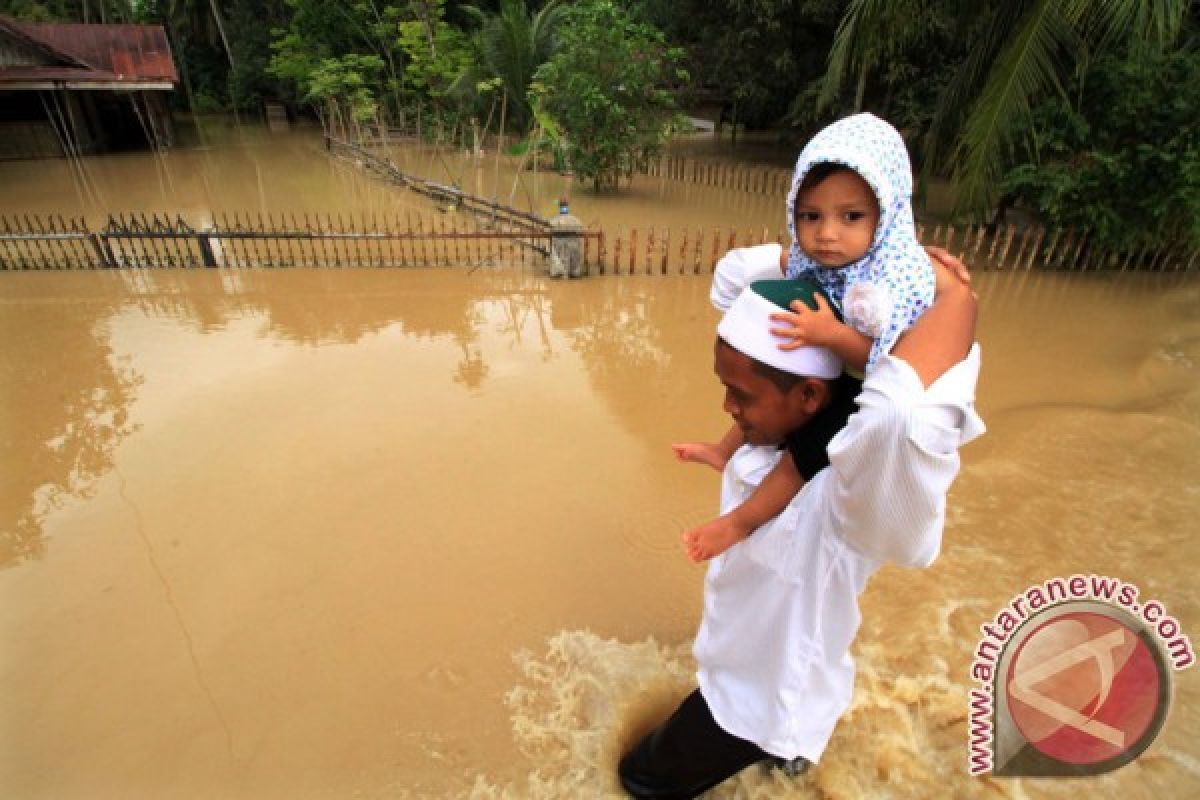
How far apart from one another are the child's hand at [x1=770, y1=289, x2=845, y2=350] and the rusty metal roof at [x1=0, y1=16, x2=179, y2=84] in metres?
20.5

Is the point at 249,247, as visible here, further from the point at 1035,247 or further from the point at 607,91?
the point at 1035,247

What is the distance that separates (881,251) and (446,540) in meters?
3.29

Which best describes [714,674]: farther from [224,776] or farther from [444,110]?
[444,110]

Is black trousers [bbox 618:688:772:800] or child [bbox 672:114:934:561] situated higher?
child [bbox 672:114:934:561]

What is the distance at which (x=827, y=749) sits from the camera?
2.47m

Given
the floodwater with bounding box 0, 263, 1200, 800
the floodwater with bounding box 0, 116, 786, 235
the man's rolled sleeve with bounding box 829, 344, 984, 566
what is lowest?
the floodwater with bounding box 0, 116, 786, 235

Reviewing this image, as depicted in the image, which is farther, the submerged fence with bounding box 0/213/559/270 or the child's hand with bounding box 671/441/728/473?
the submerged fence with bounding box 0/213/559/270

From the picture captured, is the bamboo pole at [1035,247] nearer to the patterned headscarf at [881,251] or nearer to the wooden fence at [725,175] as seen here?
the wooden fence at [725,175]

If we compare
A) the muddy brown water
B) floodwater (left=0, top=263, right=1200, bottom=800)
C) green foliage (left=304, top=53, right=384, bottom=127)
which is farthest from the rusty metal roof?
floodwater (left=0, top=263, right=1200, bottom=800)

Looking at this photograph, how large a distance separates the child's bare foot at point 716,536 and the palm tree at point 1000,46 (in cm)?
712

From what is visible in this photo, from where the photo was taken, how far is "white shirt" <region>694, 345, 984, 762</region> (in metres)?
0.97

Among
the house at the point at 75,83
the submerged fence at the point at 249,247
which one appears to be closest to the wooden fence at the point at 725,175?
the submerged fence at the point at 249,247

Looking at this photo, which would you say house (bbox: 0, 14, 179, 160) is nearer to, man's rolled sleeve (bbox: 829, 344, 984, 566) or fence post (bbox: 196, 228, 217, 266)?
fence post (bbox: 196, 228, 217, 266)

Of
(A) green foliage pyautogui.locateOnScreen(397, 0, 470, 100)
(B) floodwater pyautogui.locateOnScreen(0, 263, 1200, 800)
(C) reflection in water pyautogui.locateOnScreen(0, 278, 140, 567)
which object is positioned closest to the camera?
(B) floodwater pyautogui.locateOnScreen(0, 263, 1200, 800)
